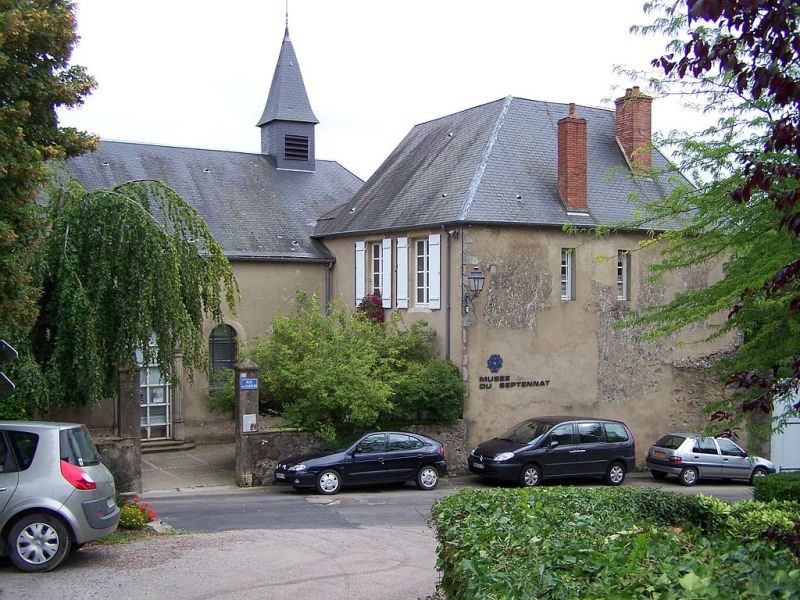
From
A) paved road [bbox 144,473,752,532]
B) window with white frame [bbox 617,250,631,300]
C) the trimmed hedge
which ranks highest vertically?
window with white frame [bbox 617,250,631,300]

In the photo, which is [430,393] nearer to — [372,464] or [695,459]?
[372,464]

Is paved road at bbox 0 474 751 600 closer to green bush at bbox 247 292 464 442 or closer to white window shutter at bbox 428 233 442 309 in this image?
green bush at bbox 247 292 464 442

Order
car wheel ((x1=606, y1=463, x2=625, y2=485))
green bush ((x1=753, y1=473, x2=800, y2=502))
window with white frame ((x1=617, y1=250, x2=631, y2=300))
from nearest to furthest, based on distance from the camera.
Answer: green bush ((x1=753, y1=473, x2=800, y2=502)) < car wheel ((x1=606, y1=463, x2=625, y2=485)) < window with white frame ((x1=617, y1=250, x2=631, y2=300))

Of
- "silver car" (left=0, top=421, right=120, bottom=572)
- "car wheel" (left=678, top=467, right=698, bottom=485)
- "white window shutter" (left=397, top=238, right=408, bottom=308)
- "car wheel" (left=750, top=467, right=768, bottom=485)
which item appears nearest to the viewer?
"silver car" (left=0, top=421, right=120, bottom=572)

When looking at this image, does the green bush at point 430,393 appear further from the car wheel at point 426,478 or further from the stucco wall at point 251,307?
the stucco wall at point 251,307

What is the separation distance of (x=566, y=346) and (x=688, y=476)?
4.47m

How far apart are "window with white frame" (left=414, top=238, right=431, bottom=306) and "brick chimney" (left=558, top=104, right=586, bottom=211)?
13.2 feet

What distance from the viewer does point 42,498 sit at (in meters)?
9.56

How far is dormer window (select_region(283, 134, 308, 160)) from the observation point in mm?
30562

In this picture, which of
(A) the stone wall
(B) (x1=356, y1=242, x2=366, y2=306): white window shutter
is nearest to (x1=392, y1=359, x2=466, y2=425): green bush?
(A) the stone wall

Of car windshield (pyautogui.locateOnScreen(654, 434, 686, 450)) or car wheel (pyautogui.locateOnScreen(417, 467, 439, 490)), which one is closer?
car wheel (pyautogui.locateOnScreen(417, 467, 439, 490))

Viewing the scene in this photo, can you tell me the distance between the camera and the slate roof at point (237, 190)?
84.0 ft

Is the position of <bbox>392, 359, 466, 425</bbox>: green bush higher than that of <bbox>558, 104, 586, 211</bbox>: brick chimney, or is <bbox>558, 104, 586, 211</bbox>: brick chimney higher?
<bbox>558, 104, 586, 211</bbox>: brick chimney

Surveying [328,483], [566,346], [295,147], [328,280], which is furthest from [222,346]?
[566,346]
